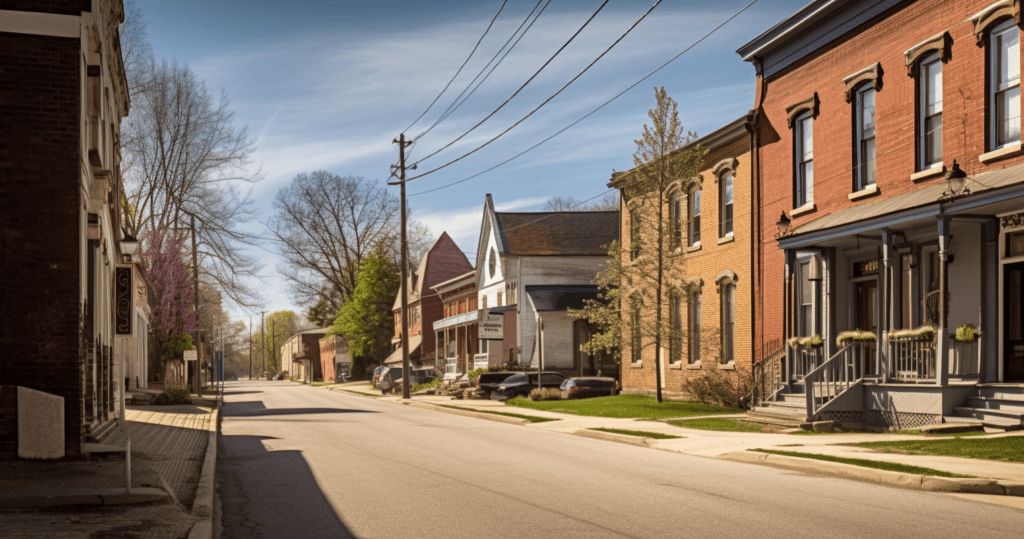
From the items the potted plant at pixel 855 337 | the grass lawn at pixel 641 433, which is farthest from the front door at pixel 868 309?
the grass lawn at pixel 641 433

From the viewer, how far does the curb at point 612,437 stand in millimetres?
19766

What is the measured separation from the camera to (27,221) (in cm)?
1382

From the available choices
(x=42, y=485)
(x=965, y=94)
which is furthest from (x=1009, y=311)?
(x=42, y=485)

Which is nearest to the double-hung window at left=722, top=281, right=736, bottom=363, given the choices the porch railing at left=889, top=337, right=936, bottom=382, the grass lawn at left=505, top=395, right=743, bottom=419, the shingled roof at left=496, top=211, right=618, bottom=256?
the grass lawn at left=505, top=395, right=743, bottom=419

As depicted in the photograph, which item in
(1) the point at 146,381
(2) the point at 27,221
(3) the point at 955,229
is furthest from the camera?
(1) the point at 146,381

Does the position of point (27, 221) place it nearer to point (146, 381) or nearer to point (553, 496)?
point (553, 496)

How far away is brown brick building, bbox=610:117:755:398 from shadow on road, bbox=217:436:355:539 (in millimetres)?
→ 14716

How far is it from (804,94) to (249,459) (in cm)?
1609

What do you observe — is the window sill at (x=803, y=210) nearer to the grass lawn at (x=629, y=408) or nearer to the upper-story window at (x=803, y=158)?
the upper-story window at (x=803, y=158)

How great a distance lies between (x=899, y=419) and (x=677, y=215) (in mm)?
14244

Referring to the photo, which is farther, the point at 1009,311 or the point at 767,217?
the point at 767,217

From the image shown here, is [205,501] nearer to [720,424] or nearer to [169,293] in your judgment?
[720,424]

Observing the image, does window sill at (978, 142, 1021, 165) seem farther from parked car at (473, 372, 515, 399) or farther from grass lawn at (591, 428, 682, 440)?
parked car at (473, 372, 515, 399)

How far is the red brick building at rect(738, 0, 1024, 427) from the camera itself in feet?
60.3
